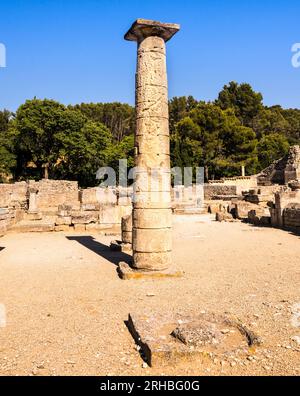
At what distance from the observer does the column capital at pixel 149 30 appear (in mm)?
7805

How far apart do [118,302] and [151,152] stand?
3.29 m

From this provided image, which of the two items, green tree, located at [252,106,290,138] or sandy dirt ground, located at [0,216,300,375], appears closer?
sandy dirt ground, located at [0,216,300,375]

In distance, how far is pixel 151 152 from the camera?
7.89m

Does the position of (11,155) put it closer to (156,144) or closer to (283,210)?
(283,210)

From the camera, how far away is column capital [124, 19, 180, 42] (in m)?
7.80

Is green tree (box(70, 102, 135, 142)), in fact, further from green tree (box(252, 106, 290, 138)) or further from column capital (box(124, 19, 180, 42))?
column capital (box(124, 19, 180, 42))

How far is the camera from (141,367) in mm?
3760

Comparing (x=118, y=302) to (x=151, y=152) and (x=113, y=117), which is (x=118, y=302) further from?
(x=113, y=117)

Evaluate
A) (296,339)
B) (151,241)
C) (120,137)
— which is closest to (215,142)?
(120,137)

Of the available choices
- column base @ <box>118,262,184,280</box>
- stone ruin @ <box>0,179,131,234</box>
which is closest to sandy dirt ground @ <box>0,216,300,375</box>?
column base @ <box>118,262,184,280</box>

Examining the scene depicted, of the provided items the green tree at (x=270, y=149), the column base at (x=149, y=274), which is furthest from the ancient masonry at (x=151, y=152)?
the green tree at (x=270, y=149)

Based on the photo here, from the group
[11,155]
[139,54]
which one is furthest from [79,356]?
[11,155]

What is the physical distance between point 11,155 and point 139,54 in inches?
1196
